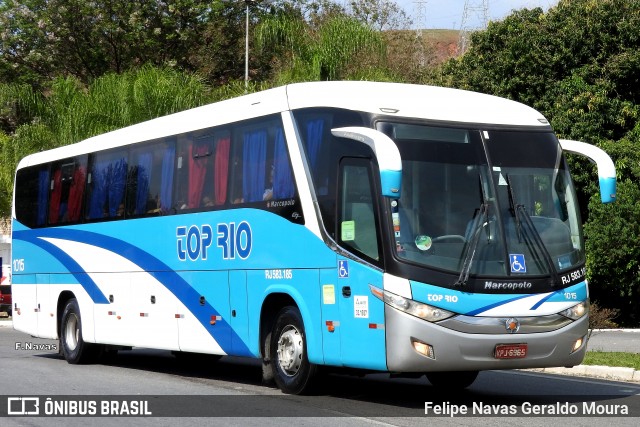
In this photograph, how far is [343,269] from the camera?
39.0ft

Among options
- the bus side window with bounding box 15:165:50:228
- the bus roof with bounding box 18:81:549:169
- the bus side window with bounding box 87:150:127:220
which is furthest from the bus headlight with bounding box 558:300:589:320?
the bus side window with bounding box 15:165:50:228

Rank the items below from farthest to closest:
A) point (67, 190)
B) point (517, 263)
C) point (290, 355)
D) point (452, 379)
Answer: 1. point (67, 190)
2. point (452, 379)
3. point (290, 355)
4. point (517, 263)

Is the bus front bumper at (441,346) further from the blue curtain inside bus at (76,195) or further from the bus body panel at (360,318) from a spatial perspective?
the blue curtain inside bus at (76,195)

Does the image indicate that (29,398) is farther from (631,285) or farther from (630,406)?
(631,285)

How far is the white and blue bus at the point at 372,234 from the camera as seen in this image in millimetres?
11133

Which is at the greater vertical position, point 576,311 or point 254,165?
point 254,165

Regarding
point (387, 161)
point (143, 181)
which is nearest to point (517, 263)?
point (387, 161)

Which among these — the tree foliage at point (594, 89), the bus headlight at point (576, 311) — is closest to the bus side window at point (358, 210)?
the bus headlight at point (576, 311)

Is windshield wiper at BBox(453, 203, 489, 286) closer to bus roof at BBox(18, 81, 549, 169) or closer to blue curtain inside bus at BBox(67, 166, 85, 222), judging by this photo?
bus roof at BBox(18, 81, 549, 169)

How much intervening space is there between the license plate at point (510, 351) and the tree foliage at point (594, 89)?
63.5ft

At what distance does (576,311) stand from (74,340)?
33.5 feet

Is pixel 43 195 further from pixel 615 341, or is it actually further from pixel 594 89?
pixel 594 89

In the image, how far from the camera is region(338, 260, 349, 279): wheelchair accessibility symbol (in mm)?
11820

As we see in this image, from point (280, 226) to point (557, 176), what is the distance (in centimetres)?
331
